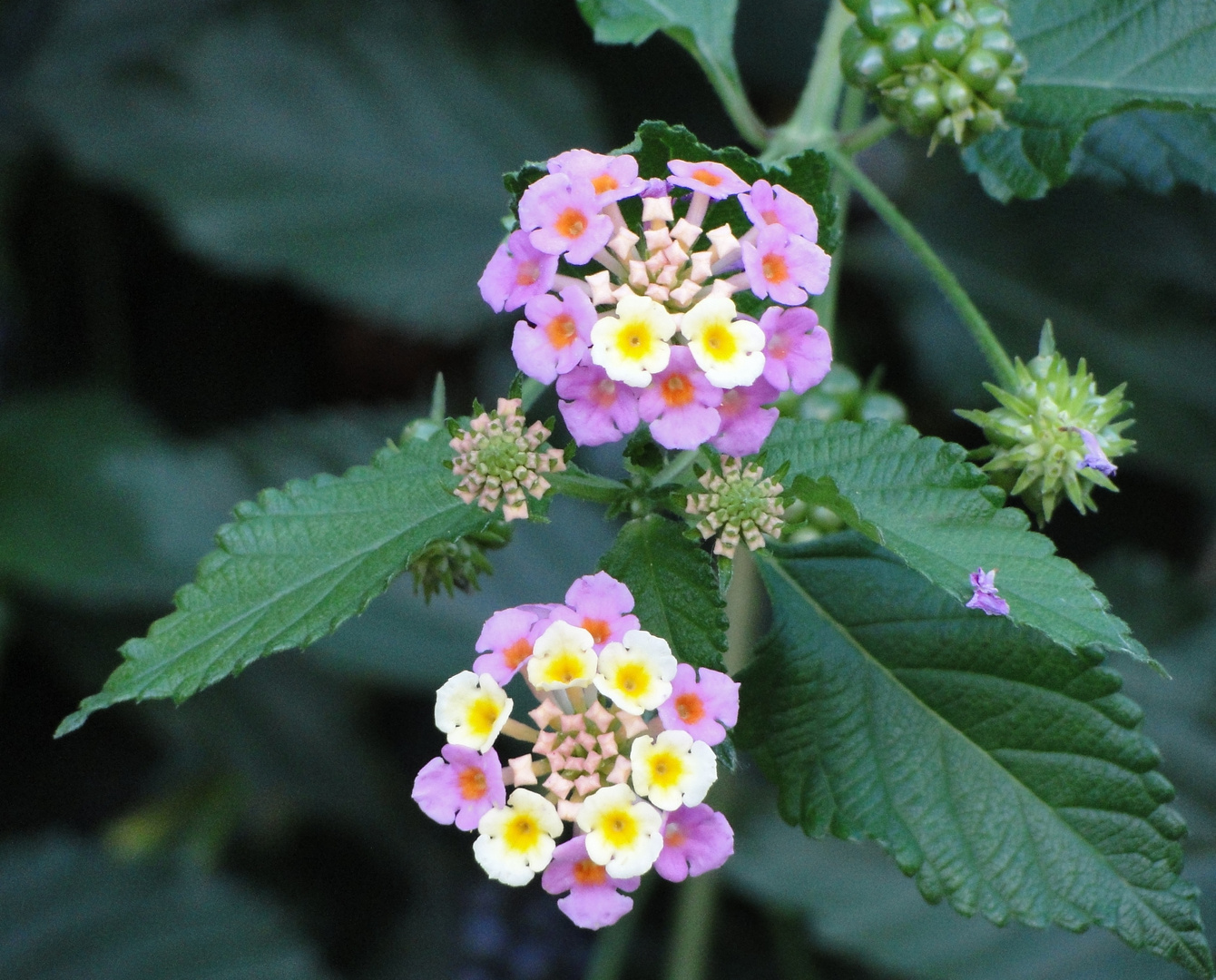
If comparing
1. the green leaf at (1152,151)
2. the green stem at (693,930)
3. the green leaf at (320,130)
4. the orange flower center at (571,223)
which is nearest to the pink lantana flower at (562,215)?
the orange flower center at (571,223)

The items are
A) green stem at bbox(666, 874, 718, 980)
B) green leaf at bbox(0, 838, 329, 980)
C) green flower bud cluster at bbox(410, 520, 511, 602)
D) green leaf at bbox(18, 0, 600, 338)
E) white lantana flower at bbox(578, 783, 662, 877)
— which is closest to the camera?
white lantana flower at bbox(578, 783, 662, 877)

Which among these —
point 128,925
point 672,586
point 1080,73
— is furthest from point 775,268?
point 128,925

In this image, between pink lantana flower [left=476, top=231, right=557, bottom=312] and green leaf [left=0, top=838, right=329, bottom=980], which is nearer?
pink lantana flower [left=476, top=231, right=557, bottom=312]

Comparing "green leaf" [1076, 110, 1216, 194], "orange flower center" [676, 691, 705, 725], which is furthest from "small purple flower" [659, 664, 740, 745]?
"green leaf" [1076, 110, 1216, 194]

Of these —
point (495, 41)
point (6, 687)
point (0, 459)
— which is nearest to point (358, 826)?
point (6, 687)

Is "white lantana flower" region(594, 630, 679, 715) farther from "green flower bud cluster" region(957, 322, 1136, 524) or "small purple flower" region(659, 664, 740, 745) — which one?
"green flower bud cluster" region(957, 322, 1136, 524)

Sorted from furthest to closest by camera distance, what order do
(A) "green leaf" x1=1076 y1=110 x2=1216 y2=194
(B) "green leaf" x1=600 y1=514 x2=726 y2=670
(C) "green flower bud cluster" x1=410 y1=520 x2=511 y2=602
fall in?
(A) "green leaf" x1=1076 y1=110 x2=1216 y2=194, (C) "green flower bud cluster" x1=410 y1=520 x2=511 y2=602, (B) "green leaf" x1=600 y1=514 x2=726 y2=670

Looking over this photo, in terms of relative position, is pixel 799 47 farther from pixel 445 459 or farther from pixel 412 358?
pixel 445 459
